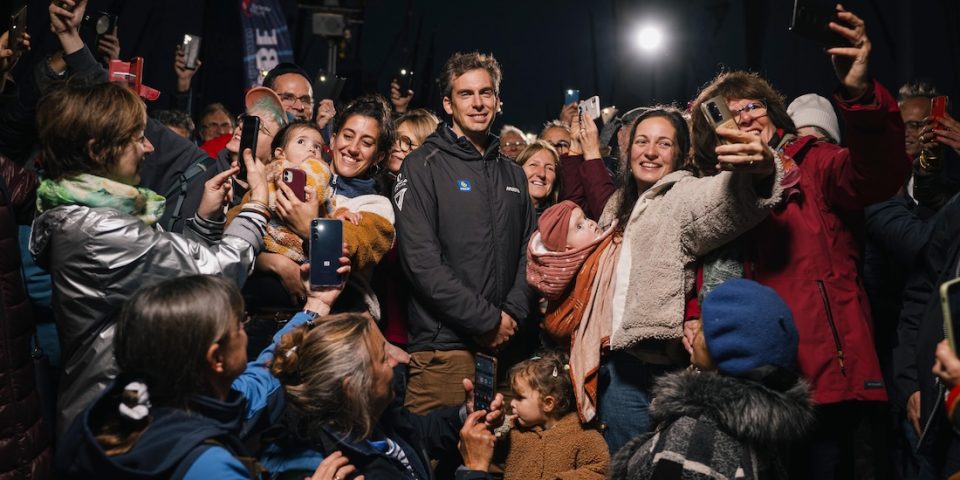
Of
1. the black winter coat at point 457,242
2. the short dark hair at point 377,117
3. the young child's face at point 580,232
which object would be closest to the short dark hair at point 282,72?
the short dark hair at point 377,117

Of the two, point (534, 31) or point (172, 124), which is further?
point (534, 31)

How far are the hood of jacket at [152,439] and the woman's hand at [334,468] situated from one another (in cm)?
30

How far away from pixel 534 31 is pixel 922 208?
33.8ft

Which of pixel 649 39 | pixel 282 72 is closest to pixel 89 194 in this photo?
pixel 282 72

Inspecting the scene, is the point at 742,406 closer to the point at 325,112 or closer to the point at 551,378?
the point at 551,378

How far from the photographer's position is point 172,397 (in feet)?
6.83

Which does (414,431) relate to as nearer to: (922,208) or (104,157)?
(104,157)

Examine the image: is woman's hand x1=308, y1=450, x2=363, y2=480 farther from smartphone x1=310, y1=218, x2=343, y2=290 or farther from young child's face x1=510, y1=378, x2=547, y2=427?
young child's face x1=510, y1=378, x2=547, y2=427

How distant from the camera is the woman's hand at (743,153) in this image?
244 centimetres

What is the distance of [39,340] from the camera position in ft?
9.38

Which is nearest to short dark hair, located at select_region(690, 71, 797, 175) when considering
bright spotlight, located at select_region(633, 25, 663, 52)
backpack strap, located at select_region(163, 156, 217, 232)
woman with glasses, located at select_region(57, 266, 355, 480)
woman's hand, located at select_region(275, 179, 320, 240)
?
woman's hand, located at select_region(275, 179, 320, 240)

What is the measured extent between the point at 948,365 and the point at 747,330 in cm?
51

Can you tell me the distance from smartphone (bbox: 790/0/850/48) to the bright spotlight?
8.69 metres

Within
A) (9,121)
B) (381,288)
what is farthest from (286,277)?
(9,121)
